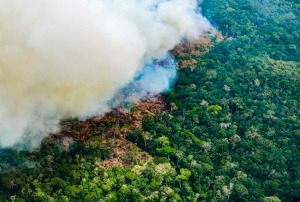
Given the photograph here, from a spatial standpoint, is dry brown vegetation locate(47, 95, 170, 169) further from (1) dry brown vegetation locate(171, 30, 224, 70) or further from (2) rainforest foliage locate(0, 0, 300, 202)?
(1) dry brown vegetation locate(171, 30, 224, 70)

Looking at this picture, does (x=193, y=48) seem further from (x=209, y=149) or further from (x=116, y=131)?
(x=116, y=131)

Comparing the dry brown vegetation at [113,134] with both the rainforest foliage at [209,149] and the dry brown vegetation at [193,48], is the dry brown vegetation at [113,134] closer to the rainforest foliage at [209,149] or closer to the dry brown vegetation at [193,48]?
the rainforest foliage at [209,149]

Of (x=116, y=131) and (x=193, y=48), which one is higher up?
(x=193, y=48)

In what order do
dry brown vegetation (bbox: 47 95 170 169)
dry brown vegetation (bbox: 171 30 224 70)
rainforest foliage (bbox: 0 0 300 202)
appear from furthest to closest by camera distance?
dry brown vegetation (bbox: 171 30 224 70), dry brown vegetation (bbox: 47 95 170 169), rainforest foliage (bbox: 0 0 300 202)

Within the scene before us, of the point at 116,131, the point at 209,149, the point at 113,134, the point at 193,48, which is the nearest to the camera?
the point at 113,134

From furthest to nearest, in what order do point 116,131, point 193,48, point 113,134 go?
point 193,48 → point 116,131 → point 113,134

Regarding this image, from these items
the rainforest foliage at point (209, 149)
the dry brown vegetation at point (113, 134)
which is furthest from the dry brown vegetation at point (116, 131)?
the rainforest foliage at point (209, 149)

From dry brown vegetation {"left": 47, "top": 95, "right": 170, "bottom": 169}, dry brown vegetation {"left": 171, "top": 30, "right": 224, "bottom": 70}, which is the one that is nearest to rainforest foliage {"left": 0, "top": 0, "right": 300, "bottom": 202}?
dry brown vegetation {"left": 47, "top": 95, "right": 170, "bottom": 169}

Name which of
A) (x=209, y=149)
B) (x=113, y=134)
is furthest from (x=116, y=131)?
(x=209, y=149)

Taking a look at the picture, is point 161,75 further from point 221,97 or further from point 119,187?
point 119,187
